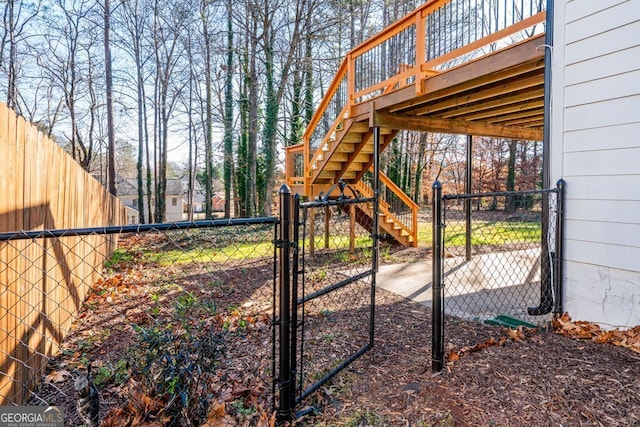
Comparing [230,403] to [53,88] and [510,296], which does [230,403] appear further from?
[53,88]

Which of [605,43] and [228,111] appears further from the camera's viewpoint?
[228,111]

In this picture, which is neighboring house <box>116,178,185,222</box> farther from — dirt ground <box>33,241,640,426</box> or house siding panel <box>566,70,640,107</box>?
house siding panel <box>566,70,640,107</box>

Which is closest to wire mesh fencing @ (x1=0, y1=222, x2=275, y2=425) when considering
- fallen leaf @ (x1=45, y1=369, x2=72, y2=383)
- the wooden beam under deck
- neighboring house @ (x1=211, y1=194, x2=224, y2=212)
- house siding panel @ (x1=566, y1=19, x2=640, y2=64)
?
fallen leaf @ (x1=45, y1=369, x2=72, y2=383)

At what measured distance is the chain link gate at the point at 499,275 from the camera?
2.40m

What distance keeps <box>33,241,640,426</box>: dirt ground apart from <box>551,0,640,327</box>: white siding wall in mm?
492

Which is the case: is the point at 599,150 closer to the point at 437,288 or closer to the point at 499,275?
the point at 437,288

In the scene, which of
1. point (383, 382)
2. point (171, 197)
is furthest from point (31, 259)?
point (171, 197)

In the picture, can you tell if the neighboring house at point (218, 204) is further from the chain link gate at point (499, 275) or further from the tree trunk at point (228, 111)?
the chain link gate at point (499, 275)

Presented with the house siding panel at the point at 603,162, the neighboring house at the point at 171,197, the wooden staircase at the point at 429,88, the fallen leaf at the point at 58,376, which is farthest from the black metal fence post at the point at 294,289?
the neighboring house at the point at 171,197

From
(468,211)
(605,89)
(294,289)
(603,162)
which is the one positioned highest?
(605,89)

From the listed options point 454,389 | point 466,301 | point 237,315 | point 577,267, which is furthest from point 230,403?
point 466,301

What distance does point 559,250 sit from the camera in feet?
9.77

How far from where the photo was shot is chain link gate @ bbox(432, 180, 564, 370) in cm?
240

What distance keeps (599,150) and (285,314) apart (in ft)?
8.50
